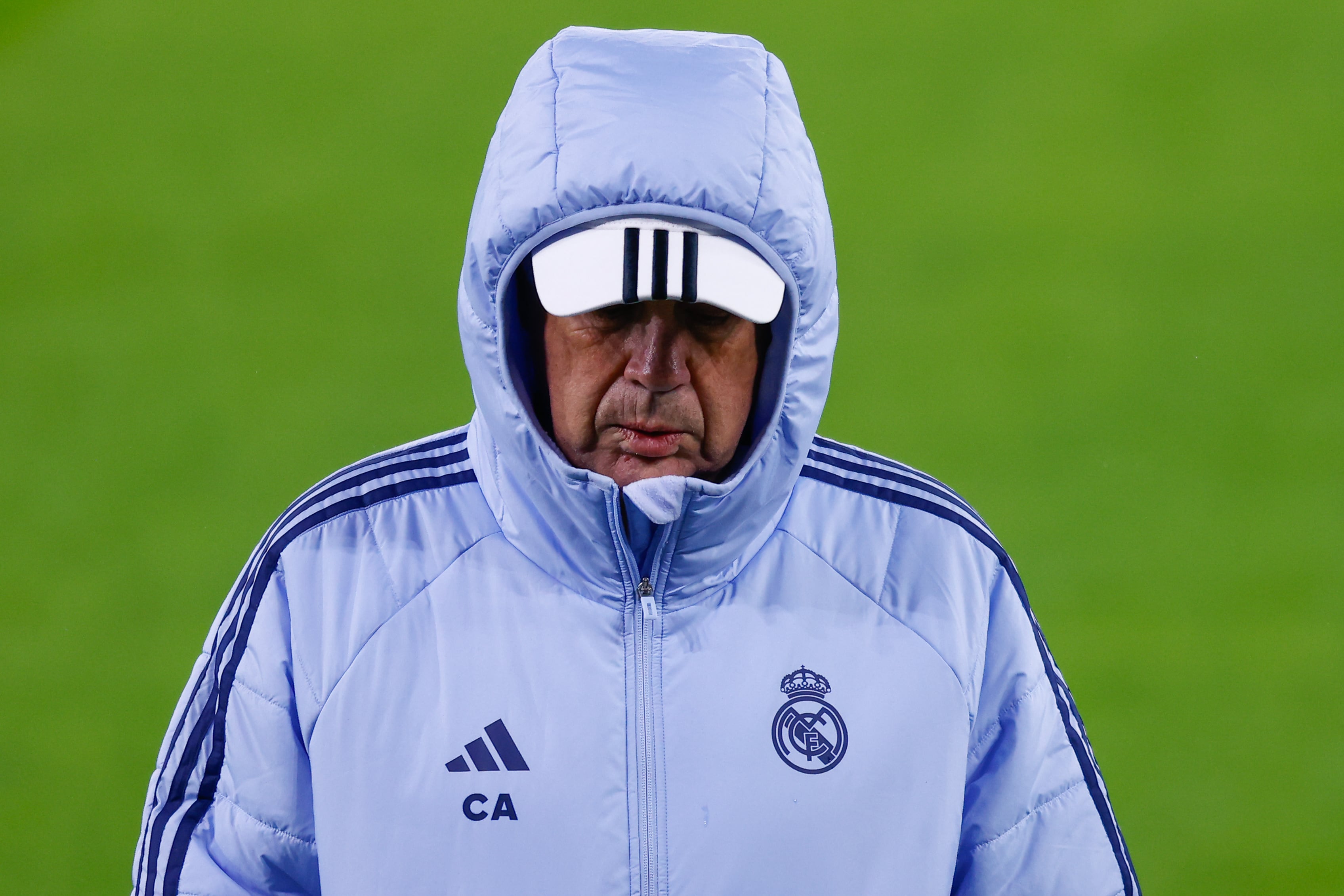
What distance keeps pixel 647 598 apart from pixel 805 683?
12cm

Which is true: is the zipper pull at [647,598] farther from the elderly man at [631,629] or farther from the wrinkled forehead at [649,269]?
the wrinkled forehead at [649,269]

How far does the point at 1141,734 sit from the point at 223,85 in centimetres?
148

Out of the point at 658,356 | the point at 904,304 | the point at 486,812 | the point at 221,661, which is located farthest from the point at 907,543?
the point at 904,304

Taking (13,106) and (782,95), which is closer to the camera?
(782,95)

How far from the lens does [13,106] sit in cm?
188

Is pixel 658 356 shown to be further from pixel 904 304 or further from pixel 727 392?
pixel 904 304

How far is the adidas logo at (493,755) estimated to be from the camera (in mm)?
894

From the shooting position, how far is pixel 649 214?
87 cm

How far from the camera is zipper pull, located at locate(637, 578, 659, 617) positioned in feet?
3.04

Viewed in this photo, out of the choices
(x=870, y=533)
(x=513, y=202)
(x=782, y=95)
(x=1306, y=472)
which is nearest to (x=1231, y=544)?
(x=1306, y=472)

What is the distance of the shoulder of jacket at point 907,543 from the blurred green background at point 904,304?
0.86 metres

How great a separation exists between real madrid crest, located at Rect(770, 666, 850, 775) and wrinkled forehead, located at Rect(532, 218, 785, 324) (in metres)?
0.24

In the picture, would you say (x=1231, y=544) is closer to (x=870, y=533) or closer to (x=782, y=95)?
(x=870, y=533)

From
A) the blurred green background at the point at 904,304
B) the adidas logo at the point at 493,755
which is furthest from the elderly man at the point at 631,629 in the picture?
the blurred green background at the point at 904,304
